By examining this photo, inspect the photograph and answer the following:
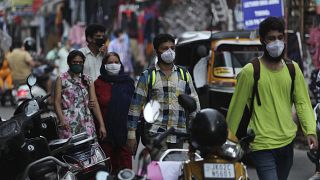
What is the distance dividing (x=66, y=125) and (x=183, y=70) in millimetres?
1523

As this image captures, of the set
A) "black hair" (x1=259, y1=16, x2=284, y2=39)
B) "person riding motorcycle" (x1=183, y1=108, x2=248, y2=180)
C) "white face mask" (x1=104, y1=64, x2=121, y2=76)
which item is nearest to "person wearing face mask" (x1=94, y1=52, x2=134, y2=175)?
"white face mask" (x1=104, y1=64, x2=121, y2=76)

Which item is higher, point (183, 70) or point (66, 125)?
point (183, 70)

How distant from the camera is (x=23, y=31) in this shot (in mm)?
40688

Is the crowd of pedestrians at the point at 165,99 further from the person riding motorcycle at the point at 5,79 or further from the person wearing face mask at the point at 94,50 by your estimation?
the person riding motorcycle at the point at 5,79

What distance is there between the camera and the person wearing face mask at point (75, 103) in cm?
790

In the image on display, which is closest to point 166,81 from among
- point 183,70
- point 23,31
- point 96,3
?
point 183,70

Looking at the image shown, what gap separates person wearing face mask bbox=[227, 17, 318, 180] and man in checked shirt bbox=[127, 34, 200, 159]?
871 mm

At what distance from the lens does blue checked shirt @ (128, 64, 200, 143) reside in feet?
22.0

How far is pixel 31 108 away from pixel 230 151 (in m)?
2.32

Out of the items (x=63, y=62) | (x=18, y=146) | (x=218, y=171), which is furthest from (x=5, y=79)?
(x=218, y=171)

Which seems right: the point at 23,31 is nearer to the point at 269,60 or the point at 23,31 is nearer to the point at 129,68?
the point at 129,68

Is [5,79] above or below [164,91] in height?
below

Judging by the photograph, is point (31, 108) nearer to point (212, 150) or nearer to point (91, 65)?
point (91, 65)

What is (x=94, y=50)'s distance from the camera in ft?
28.2
